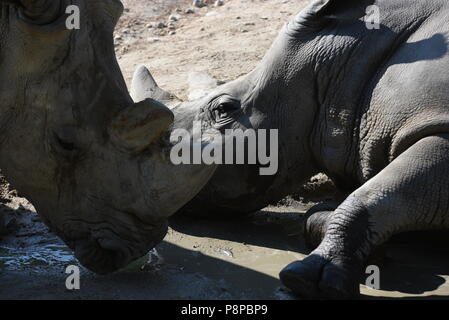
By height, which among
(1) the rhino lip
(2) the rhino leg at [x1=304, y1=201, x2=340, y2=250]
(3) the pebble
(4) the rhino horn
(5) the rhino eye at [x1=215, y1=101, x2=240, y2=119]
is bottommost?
(1) the rhino lip

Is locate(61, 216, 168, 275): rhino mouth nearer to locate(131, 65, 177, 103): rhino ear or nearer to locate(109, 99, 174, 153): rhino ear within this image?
locate(109, 99, 174, 153): rhino ear

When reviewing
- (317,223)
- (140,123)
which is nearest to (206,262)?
(317,223)

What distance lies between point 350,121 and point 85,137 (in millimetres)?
1620

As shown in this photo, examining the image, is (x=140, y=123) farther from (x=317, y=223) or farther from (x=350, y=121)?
(x=350, y=121)

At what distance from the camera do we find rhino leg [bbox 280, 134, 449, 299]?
3686 millimetres

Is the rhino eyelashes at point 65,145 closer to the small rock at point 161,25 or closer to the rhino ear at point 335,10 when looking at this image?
the rhino ear at point 335,10

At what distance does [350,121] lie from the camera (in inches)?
171

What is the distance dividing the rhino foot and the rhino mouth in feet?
2.11

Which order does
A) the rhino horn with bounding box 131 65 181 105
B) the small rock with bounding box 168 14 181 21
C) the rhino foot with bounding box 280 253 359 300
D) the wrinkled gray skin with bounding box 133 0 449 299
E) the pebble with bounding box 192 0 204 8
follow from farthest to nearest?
1. the pebble with bounding box 192 0 204 8
2. the small rock with bounding box 168 14 181 21
3. the rhino horn with bounding box 131 65 181 105
4. the wrinkled gray skin with bounding box 133 0 449 299
5. the rhino foot with bounding box 280 253 359 300

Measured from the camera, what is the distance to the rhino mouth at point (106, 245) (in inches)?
132

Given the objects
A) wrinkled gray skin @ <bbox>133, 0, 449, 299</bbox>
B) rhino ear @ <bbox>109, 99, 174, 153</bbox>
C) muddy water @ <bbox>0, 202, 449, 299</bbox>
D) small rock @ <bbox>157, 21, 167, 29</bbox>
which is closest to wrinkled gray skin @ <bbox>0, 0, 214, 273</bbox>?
rhino ear @ <bbox>109, 99, 174, 153</bbox>

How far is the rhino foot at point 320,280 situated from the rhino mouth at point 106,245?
64cm

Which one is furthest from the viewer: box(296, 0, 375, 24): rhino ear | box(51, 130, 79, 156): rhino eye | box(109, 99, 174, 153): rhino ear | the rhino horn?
the rhino horn

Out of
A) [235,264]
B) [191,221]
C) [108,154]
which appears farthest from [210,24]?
[108,154]
